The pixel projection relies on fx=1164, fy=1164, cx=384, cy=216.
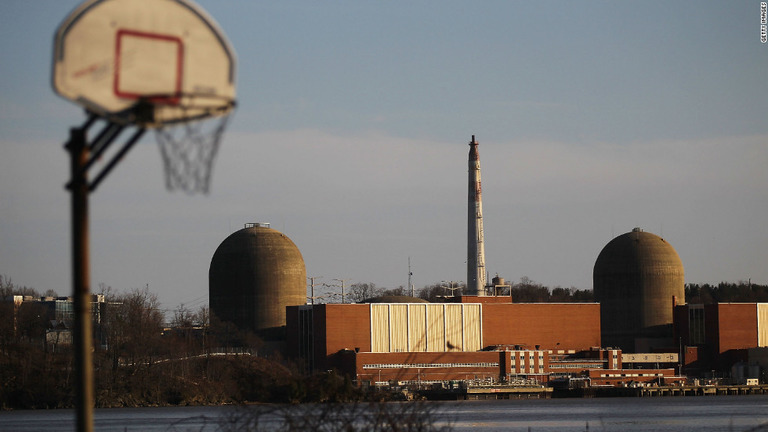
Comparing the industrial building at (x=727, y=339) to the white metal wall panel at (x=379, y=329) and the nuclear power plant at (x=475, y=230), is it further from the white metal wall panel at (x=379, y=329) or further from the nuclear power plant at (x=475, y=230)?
the white metal wall panel at (x=379, y=329)

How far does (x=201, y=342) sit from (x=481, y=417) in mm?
36827

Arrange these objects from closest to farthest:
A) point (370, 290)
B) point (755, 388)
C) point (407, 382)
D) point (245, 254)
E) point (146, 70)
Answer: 1. point (146, 70)
2. point (407, 382)
3. point (755, 388)
4. point (245, 254)
5. point (370, 290)

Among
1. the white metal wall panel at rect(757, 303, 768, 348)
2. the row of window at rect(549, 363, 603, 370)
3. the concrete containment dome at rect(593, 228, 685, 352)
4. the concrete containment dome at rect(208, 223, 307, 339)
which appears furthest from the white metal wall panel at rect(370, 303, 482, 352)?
the white metal wall panel at rect(757, 303, 768, 348)

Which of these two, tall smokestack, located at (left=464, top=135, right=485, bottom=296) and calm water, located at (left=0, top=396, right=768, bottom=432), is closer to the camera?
calm water, located at (left=0, top=396, right=768, bottom=432)

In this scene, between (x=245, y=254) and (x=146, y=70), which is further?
(x=245, y=254)

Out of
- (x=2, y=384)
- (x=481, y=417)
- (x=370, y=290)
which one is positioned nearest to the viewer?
(x=481, y=417)

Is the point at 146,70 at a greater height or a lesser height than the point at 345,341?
greater

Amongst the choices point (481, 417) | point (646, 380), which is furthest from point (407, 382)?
point (481, 417)

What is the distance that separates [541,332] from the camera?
9575 cm

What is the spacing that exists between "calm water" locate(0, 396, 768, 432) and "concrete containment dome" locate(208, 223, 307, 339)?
26.1 m

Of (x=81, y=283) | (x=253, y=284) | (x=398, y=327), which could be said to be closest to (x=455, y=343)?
(x=398, y=327)

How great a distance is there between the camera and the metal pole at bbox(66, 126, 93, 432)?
8.55 m

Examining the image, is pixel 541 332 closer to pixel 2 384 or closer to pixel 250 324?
pixel 250 324

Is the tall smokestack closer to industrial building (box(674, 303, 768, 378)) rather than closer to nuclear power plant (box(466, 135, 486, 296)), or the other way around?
nuclear power plant (box(466, 135, 486, 296))
